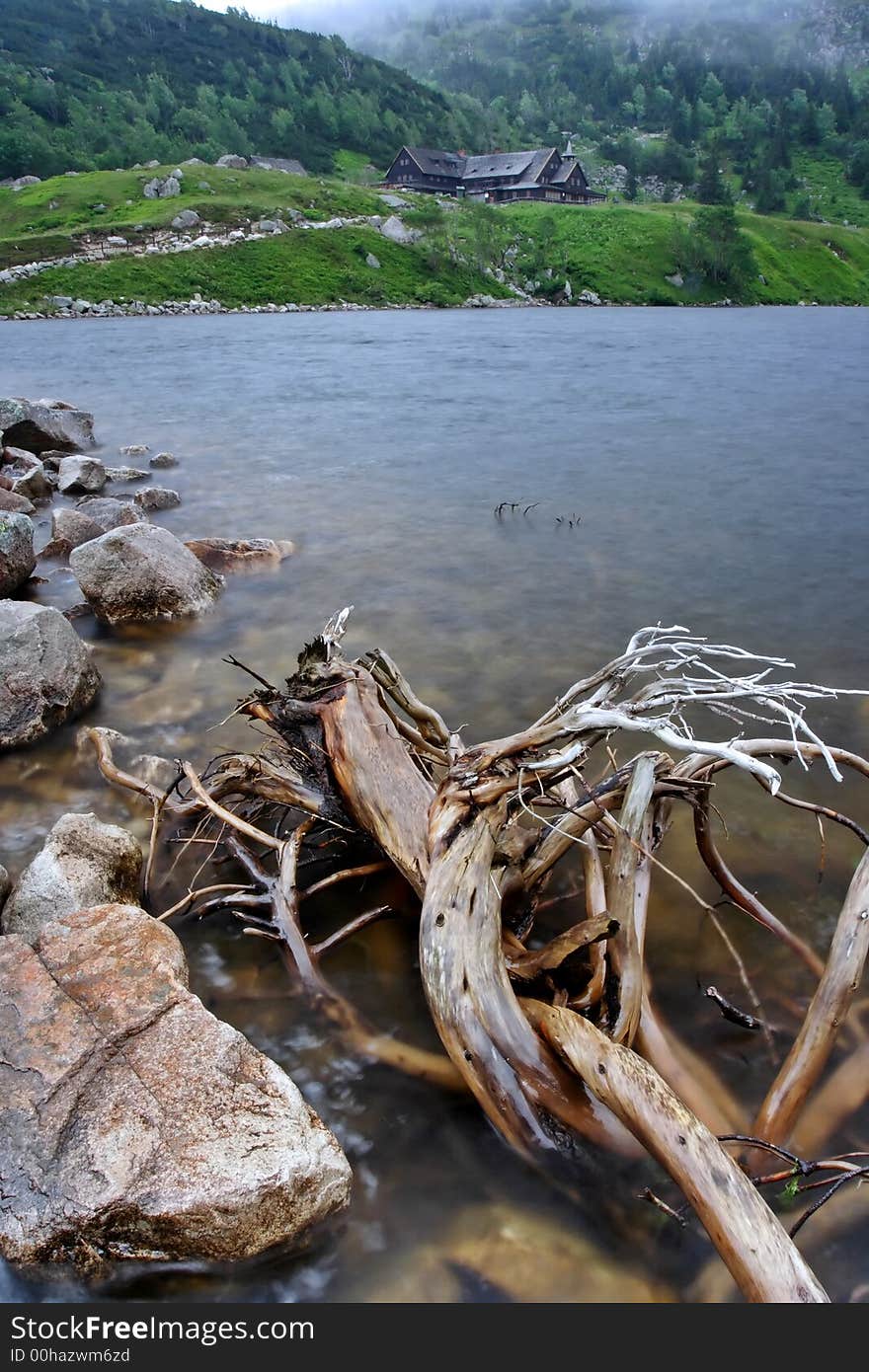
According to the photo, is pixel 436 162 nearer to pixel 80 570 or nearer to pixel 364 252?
pixel 364 252

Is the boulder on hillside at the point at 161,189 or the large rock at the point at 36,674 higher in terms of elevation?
the boulder on hillside at the point at 161,189

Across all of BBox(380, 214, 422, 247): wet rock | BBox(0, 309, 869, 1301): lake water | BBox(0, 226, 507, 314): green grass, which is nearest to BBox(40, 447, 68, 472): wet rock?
BBox(0, 309, 869, 1301): lake water

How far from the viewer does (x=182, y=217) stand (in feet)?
290

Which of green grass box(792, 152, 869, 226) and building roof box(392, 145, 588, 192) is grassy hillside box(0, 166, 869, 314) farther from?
green grass box(792, 152, 869, 226)

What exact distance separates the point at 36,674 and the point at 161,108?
630ft

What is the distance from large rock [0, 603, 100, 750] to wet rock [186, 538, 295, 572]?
443 centimetres

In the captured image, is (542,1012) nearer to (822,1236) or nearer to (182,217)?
(822,1236)

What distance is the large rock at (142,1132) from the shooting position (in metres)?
3.48

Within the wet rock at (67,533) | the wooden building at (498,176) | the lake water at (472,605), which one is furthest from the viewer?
the wooden building at (498,176)

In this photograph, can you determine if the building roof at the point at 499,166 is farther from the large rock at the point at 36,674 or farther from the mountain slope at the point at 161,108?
the large rock at the point at 36,674

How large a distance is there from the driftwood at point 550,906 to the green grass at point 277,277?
247 feet

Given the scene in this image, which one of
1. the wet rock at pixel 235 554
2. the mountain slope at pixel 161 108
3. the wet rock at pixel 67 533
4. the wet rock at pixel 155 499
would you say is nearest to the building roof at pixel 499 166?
the mountain slope at pixel 161 108

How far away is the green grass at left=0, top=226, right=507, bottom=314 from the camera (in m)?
72.2

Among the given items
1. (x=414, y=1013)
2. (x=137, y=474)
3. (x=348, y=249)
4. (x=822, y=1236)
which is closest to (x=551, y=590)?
(x=414, y=1013)
